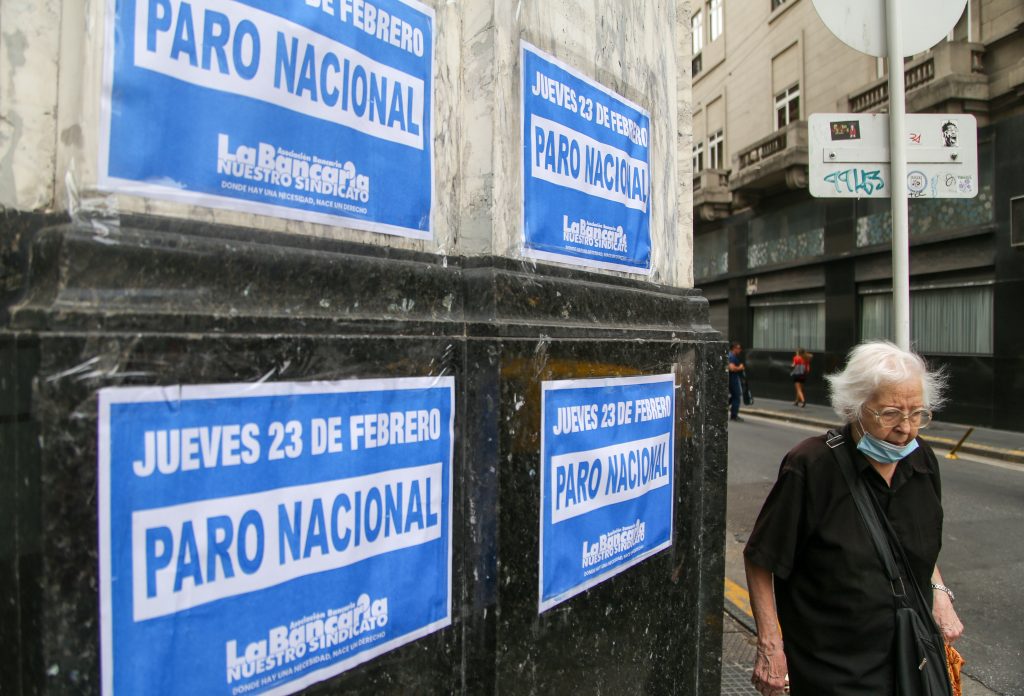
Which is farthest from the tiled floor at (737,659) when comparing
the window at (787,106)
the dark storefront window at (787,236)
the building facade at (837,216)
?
the window at (787,106)

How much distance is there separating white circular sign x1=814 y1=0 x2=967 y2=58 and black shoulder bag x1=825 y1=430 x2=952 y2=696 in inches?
87.5

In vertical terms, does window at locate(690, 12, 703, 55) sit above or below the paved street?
above

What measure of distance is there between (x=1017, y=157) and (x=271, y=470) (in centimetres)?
1551

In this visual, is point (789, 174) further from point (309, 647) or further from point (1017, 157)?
point (309, 647)

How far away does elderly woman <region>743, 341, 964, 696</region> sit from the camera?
7.01ft

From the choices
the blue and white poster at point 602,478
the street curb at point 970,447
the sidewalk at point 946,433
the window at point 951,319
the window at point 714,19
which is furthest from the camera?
the window at point 714,19

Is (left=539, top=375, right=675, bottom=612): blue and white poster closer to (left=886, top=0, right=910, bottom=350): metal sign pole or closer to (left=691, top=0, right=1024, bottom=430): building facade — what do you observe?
(left=886, top=0, right=910, bottom=350): metal sign pole

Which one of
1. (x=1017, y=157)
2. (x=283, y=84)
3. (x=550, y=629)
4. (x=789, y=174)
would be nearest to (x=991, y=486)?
(x=1017, y=157)

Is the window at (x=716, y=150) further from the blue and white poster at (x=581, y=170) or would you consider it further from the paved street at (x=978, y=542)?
the blue and white poster at (x=581, y=170)

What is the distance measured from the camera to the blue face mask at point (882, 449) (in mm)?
2230

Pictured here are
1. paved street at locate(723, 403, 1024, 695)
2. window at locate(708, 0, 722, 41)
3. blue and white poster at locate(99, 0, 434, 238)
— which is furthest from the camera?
window at locate(708, 0, 722, 41)

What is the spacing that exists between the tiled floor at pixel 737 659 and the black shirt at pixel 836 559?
1.26 meters

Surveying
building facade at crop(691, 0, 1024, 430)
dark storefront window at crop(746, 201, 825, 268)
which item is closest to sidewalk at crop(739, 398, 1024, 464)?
building facade at crop(691, 0, 1024, 430)

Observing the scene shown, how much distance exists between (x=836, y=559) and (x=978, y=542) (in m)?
5.24
